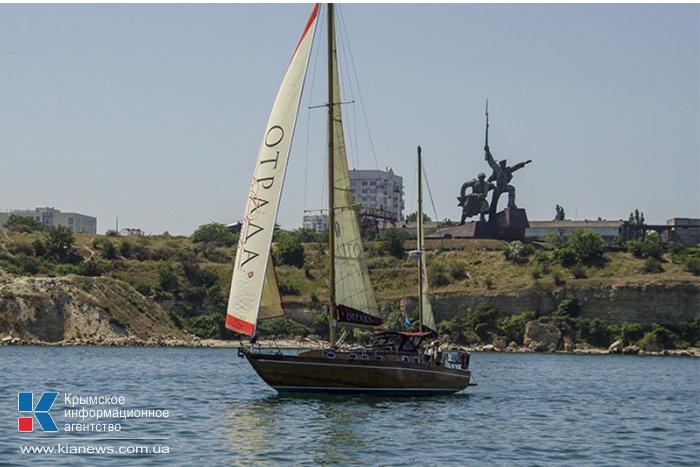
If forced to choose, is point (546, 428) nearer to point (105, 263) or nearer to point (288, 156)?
point (288, 156)

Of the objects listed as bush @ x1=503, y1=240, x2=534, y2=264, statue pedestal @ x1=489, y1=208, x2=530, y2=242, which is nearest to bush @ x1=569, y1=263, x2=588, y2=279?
bush @ x1=503, y1=240, x2=534, y2=264

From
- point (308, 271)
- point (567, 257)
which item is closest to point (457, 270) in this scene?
point (567, 257)

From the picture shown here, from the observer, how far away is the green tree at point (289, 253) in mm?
135250

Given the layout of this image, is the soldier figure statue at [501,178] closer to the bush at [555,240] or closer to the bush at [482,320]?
the bush at [555,240]

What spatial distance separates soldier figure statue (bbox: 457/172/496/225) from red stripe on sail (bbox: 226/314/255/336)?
4545 inches

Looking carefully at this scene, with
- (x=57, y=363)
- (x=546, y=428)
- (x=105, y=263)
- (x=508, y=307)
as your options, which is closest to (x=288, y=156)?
(x=546, y=428)

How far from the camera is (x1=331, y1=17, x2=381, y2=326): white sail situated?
1773 inches

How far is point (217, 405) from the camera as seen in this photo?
41.3 m

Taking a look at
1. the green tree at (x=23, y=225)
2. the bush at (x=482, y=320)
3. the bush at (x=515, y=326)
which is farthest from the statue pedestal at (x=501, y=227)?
the green tree at (x=23, y=225)

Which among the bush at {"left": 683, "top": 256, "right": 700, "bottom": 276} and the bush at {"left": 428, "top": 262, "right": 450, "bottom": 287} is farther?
the bush at {"left": 428, "top": 262, "right": 450, "bottom": 287}

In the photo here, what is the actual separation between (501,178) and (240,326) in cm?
11694

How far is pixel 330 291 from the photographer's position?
44.8 metres

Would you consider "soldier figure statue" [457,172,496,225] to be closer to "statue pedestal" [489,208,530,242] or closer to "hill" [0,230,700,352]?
"statue pedestal" [489,208,530,242]

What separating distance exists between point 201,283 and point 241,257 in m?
84.4
